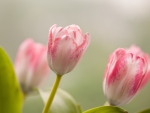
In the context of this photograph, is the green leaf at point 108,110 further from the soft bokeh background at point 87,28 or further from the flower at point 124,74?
the soft bokeh background at point 87,28

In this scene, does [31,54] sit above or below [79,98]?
above

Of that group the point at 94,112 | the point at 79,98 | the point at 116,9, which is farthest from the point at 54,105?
the point at 116,9

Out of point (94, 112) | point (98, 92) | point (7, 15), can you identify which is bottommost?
point (98, 92)

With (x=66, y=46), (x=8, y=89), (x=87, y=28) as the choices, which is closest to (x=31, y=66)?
(x=8, y=89)

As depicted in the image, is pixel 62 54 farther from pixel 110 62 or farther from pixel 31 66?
pixel 31 66

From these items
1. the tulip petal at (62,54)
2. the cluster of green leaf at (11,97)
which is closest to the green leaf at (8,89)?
the cluster of green leaf at (11,97)

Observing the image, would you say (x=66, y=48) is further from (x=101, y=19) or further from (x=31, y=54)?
(x=101, y=19)

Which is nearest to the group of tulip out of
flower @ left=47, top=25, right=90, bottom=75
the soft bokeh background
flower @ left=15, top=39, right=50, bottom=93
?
flower @ left=47, top=25, right=90, bottom=75

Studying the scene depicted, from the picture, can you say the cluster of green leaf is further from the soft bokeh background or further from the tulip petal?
the soft bokeh background
